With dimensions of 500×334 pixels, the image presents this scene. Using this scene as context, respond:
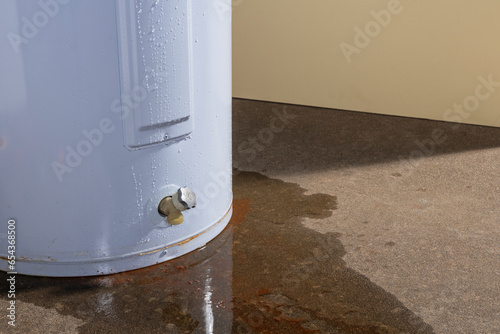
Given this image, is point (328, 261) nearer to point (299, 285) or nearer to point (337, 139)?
point (299, 285)

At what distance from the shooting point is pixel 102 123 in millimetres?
1957

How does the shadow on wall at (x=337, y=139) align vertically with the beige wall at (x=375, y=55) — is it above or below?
below

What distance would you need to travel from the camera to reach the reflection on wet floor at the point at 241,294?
1.88 m

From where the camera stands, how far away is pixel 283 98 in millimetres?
4113

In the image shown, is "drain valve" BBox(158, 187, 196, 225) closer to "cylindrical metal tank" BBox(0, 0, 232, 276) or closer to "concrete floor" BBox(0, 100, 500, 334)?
"cylindrical metal tank" BBox(0, 0, 232, 276)

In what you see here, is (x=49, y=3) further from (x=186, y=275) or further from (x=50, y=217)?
(x=186, y=275)

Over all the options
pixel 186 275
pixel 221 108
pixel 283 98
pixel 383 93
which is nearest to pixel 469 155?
pixel 383 93

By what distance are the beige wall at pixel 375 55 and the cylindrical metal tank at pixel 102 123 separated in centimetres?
174

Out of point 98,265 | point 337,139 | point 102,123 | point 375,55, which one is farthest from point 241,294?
point 375,55

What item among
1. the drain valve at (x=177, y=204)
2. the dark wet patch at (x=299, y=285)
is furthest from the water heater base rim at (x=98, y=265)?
the dark wet patch at (x=299, y=285)

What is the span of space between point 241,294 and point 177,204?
38 cm

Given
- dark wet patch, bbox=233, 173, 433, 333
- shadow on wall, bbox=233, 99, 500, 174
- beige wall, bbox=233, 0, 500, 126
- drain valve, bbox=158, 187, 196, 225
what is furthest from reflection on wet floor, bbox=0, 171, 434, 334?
beige wall, bbox=233, 0, 500, 126

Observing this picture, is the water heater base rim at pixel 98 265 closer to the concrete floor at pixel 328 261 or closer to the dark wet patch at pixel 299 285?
the concrete floor at pixel 328 261

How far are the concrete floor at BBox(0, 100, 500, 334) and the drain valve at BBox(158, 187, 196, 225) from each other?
7.5 inches
